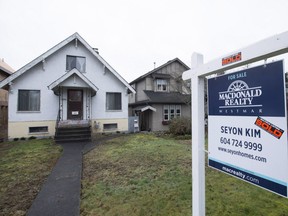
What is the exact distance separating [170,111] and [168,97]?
1693 millimetres

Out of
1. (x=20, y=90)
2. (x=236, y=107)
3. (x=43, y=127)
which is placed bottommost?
(x=43, y=127)

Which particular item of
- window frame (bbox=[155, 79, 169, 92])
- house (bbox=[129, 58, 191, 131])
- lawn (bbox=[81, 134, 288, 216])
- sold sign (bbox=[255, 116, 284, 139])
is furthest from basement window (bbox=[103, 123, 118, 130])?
sold sign (bbox=[255, 116, 284, 139])

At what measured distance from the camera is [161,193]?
3.92m

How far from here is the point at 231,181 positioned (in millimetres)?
4473

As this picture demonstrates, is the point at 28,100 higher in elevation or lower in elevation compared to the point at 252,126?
higher

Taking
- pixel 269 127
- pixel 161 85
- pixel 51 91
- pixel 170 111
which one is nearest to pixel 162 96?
pixel 161 85

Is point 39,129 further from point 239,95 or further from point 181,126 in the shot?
point 239,95

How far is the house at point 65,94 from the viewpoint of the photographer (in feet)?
40.9

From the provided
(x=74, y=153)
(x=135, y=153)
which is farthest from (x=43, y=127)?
(x=135, y=153)

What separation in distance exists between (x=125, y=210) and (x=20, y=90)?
13.7 meters

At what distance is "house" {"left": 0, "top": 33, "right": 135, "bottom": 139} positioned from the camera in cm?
1246

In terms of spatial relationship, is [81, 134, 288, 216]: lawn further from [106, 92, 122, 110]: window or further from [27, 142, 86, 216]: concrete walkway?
[106, 92, 122, 110]: window

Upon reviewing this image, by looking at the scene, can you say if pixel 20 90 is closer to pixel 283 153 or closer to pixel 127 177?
pixel 127 177

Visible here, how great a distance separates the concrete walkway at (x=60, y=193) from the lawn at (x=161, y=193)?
0.20 metres
